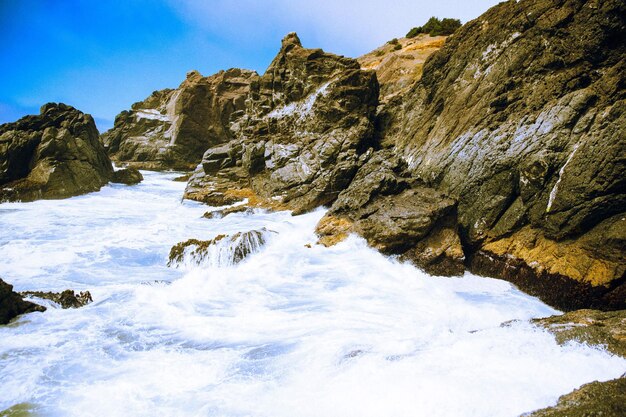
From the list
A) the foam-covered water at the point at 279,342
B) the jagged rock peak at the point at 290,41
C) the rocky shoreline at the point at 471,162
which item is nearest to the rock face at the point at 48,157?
the rocky shoreline at the point at 471,162

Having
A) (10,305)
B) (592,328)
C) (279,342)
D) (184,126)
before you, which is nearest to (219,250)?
(10,305)

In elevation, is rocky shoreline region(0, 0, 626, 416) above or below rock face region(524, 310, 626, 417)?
above

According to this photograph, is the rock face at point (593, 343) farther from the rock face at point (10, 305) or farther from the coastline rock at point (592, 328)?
the rock face at point (10, 305)

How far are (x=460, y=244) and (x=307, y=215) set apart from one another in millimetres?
8660

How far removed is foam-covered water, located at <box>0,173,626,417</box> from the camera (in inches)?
190

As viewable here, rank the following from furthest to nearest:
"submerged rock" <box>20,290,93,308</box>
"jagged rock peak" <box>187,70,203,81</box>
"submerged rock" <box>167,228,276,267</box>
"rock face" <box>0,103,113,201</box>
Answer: "jagged rock peak" <box>187,70,203,81</box>, "rock face" <box>0,103,113,201</box>, "submerged rock" <box>167,228,276,267</box>, "submerged rock" <box>20,290,93,308</box>

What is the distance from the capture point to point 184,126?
1933 inches

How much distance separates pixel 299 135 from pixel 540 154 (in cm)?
1624

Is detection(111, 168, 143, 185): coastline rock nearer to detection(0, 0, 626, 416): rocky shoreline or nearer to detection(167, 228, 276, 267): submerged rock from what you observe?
detection(0, 0, 626, 416): rocky shoreline

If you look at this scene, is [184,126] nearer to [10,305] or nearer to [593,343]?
[10,305]

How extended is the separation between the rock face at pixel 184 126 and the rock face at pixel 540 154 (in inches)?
1527

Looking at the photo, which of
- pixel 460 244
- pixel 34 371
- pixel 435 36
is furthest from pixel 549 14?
pixel 435 36

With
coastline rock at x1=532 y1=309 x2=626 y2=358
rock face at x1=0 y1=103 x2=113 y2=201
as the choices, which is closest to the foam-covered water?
coastline rock at x1=532 y1=309 x2=626 y2=358

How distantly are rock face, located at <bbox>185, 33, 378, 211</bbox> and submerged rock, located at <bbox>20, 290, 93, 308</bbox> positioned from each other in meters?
11.5
